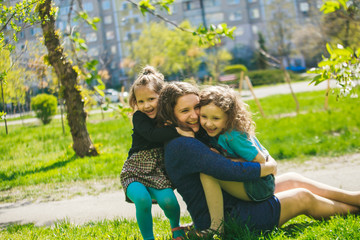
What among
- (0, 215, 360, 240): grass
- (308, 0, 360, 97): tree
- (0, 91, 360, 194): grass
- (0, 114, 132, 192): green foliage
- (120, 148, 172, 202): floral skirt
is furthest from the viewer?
(0, 91, 360, 194): grass

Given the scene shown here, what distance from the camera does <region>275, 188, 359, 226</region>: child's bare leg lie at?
284 centimetres

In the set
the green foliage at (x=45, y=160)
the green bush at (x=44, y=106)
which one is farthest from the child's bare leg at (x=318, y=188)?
the green bush at (x=44, y=106)

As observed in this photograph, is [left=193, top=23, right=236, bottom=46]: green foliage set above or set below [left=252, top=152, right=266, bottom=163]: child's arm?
above

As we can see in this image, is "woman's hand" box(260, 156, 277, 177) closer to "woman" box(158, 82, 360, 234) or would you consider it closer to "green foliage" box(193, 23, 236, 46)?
"woman" box(158, 82, 360, 234)

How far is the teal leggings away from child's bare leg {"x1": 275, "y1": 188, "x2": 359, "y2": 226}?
2.72 feet

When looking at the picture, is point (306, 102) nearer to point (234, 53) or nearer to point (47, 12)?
point (47, 12)

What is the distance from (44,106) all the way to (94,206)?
6.34 metres

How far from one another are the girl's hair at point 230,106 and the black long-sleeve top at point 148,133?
0.35 meters

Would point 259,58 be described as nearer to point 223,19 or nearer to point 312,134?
point 223,19

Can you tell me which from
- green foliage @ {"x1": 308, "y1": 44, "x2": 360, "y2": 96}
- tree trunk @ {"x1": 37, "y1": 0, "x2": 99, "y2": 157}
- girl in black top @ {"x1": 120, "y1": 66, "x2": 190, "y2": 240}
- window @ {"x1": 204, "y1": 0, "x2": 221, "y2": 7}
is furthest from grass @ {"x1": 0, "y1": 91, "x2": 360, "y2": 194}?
window @ {"x1": 204, "y1": 0, "x2": 221, "y2": 7}

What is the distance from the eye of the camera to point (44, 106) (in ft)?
33.4

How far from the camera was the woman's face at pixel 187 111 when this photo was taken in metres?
2.89

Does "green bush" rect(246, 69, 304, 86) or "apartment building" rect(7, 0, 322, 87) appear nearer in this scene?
"green bush" rect(246, 69, 304, 86)

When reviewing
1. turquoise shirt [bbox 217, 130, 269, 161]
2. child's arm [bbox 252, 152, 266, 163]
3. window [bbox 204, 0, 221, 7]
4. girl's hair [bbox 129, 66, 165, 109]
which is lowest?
child's arm [bbox 252, 152, 266, 163]
